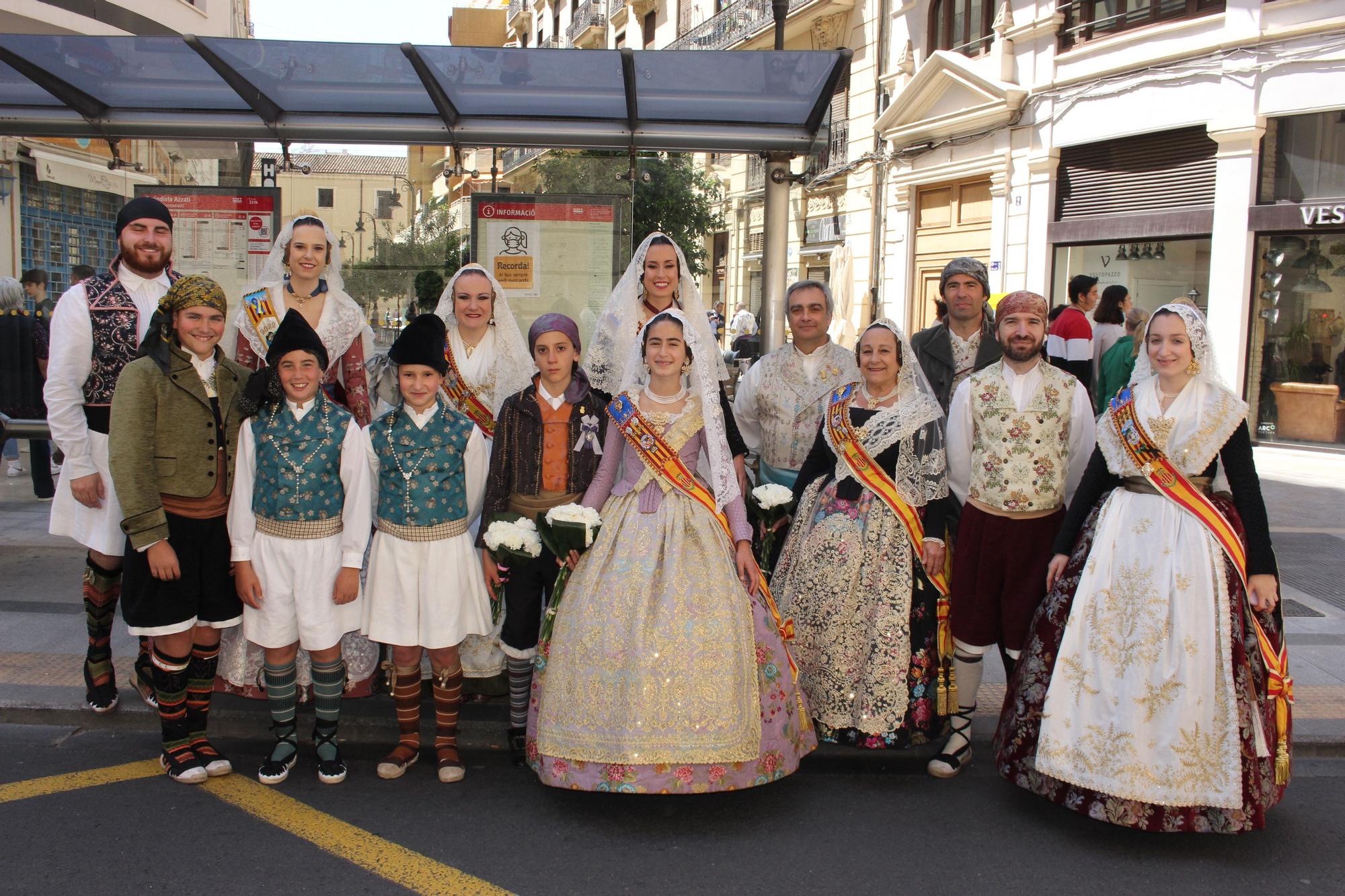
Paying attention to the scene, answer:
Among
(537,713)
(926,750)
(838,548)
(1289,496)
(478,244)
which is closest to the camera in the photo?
(537,713)

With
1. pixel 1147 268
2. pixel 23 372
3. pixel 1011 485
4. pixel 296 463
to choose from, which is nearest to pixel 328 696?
pixel 296 463

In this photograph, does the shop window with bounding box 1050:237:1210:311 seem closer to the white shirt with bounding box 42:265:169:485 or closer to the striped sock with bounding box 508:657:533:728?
the striped sock with bounding box 508:657:533:728

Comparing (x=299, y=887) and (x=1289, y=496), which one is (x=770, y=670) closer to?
(x=299, y=887)

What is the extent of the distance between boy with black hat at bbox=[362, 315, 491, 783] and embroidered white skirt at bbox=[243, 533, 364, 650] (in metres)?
0.16

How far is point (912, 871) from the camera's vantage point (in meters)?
3.26

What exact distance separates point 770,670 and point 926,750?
3.36 ft

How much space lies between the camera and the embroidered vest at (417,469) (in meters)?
3.78

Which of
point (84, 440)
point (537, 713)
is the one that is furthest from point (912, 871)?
point (84, 440)

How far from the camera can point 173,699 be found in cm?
378

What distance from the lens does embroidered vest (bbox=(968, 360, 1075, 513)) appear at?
3.89 m

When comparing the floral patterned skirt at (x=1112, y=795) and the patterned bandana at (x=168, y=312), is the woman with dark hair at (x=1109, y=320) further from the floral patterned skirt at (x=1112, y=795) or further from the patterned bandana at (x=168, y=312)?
the patterned bandana at (x=168, y=312)

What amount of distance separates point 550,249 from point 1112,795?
15.1 ft

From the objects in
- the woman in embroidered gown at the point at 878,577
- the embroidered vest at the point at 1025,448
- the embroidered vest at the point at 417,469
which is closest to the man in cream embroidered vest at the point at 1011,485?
the embroidered vest at the point at 1025,448

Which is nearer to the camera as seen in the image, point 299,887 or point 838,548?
point 299,887
